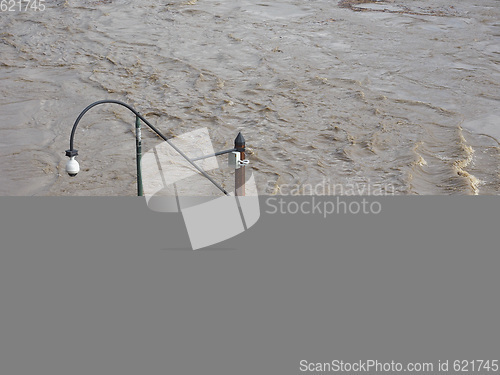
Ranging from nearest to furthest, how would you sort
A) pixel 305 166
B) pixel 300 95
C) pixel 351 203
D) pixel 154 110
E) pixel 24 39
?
pixel 351 203, pixel 305 166, pixel 154 110, pixel 300 95, pixel 24 39

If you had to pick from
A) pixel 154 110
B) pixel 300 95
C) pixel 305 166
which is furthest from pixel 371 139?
pixel 154 110

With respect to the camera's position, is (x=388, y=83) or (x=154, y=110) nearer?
(x=154, y=110)

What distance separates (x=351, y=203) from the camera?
6.68 metres

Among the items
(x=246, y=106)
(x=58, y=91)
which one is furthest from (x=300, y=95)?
(x=58, y=91)

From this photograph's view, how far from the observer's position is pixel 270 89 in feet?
34.3

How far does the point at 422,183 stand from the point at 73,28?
8038mm

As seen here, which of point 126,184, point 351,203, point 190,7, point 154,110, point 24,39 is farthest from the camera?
point 190,7

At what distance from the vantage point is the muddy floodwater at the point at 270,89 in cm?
800

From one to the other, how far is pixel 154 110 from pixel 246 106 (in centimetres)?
129

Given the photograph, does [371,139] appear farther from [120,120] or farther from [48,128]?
[48,128]

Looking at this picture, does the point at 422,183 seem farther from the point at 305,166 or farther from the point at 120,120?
the point at 120,120

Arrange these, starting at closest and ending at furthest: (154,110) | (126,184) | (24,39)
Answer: (126,184), (154,110), (24,39)

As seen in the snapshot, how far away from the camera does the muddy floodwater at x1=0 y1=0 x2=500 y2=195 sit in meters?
8.00

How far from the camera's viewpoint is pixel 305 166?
812 centimetres
